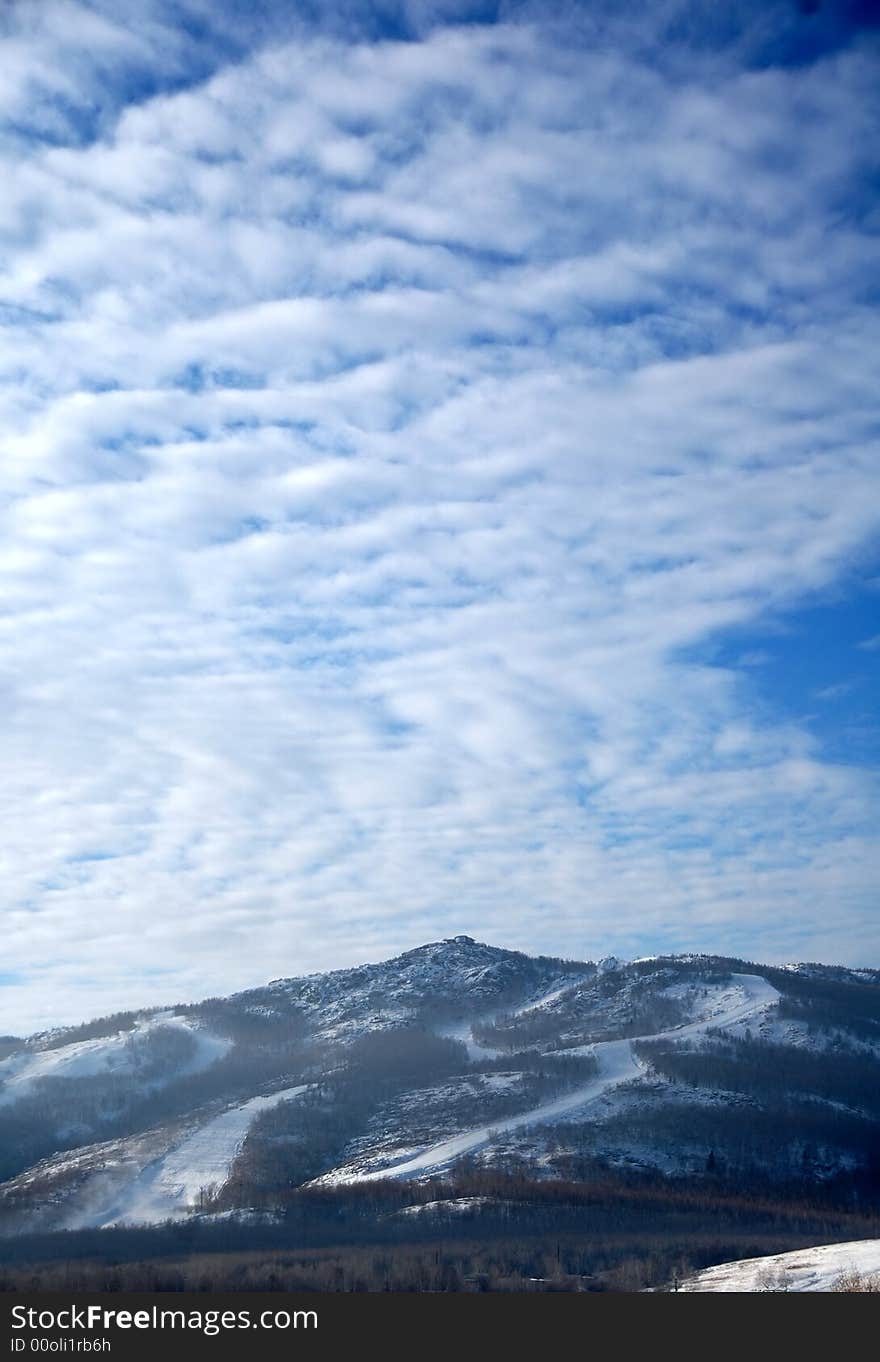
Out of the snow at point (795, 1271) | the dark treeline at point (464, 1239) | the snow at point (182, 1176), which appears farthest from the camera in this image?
the snow at point (182, 1176)

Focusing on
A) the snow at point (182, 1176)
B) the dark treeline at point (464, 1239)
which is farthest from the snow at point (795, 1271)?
the snow at point (182, 1176)

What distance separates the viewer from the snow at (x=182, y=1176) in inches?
5487

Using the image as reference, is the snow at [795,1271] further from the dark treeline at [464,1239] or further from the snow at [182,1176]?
the snow at [182,1176]

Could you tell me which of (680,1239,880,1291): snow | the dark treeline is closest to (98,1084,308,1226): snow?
the dark treeline

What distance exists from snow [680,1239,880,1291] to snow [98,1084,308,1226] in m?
83.5

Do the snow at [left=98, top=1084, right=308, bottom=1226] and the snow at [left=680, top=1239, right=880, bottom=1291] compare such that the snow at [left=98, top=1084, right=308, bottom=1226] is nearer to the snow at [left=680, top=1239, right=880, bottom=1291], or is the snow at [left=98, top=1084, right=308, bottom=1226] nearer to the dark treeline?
the dark treeline

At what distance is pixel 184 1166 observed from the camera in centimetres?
16800

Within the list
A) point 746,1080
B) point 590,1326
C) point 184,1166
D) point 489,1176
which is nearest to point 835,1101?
point 746,1080

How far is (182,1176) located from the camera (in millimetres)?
161375

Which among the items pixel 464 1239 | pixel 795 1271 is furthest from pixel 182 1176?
pixel 795 1271

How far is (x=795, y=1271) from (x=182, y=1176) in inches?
4784

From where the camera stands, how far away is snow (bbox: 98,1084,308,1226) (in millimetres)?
139375

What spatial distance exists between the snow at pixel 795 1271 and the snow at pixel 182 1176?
274 feet

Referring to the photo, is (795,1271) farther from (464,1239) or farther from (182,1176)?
(182,1176)
